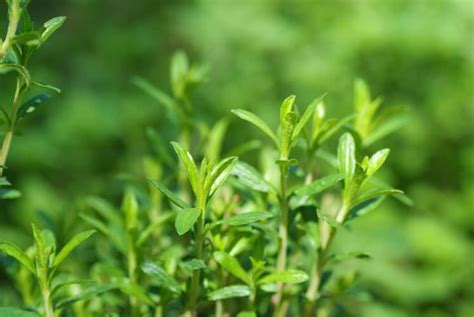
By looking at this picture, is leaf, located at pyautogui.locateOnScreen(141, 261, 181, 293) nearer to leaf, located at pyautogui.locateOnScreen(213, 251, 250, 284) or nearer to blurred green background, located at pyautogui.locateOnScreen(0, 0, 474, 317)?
leaf, located at pyautogui.locateOnScreen(213, 251, 250, 284)

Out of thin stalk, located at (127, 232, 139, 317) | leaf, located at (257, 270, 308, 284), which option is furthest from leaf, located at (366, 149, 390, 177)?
thin stalk, located at (127, 232, 139, 317)

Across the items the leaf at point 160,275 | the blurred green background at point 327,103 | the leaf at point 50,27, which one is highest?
the leaf at point 50,27

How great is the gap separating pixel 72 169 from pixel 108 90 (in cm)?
61

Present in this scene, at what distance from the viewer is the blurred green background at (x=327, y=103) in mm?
2066

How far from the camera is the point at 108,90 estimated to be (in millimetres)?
2643

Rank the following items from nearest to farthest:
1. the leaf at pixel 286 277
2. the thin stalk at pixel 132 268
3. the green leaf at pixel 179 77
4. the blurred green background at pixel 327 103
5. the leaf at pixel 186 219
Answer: the leaf at pixel 186 219, the leaf at pixel 286 277, the thin stalk at pixel 132 268, the green leaf at pixel 179 77, the blurred green background at pixel 327 103

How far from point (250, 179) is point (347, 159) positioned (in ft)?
0.33

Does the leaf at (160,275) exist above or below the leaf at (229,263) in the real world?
below

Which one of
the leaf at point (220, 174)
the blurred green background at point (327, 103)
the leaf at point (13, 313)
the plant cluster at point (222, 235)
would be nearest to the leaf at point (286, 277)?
the plant cluster at point (222, 235)

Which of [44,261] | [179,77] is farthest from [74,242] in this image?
[179,77]

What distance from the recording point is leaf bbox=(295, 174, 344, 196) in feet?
2.33

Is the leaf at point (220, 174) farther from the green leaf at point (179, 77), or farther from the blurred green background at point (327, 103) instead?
the blurred green background at point (327, 103)

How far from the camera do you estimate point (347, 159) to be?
0.75m

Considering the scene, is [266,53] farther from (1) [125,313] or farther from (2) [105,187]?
(1) [125,313]
